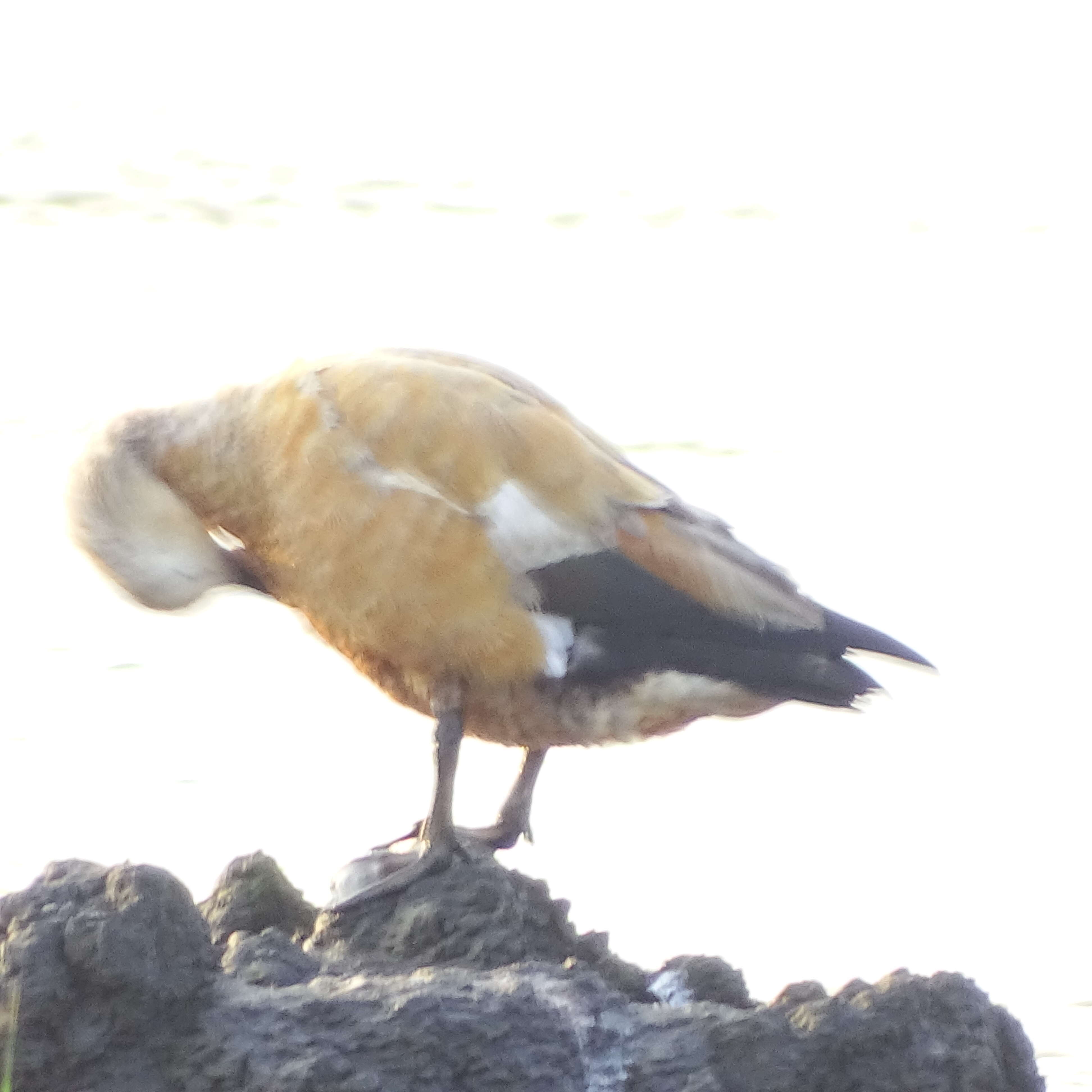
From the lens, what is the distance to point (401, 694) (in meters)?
4.83

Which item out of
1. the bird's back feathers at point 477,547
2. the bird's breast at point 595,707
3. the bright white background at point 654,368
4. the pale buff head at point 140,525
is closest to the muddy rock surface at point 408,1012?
the bird's breast at point 595,707

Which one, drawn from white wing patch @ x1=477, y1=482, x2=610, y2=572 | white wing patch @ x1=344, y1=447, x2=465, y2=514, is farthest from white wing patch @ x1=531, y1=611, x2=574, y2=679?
white wing patch @ x1=344, y1=447, x2=465, y2=514

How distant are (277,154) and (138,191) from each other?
2.84 feet

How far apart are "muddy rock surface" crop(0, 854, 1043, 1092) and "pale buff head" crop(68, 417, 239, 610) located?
0.74 m

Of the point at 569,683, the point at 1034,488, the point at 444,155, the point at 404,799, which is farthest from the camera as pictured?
the point at 444,155

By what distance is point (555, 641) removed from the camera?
4711mm

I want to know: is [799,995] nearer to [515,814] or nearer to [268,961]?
[268,961]

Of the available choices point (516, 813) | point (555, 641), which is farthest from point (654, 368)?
point (555, 641)

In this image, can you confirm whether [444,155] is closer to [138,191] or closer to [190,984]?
[138,191]

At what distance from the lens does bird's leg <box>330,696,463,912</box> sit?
4.61m

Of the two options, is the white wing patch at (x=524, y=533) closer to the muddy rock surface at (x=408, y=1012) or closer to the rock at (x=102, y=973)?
the muddy rock surface at (x=408, y=1012)

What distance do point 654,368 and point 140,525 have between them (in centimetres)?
588

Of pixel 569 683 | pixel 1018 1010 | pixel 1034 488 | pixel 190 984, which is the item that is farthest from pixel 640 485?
pixel 1034 488

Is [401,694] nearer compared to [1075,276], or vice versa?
[401,694]
